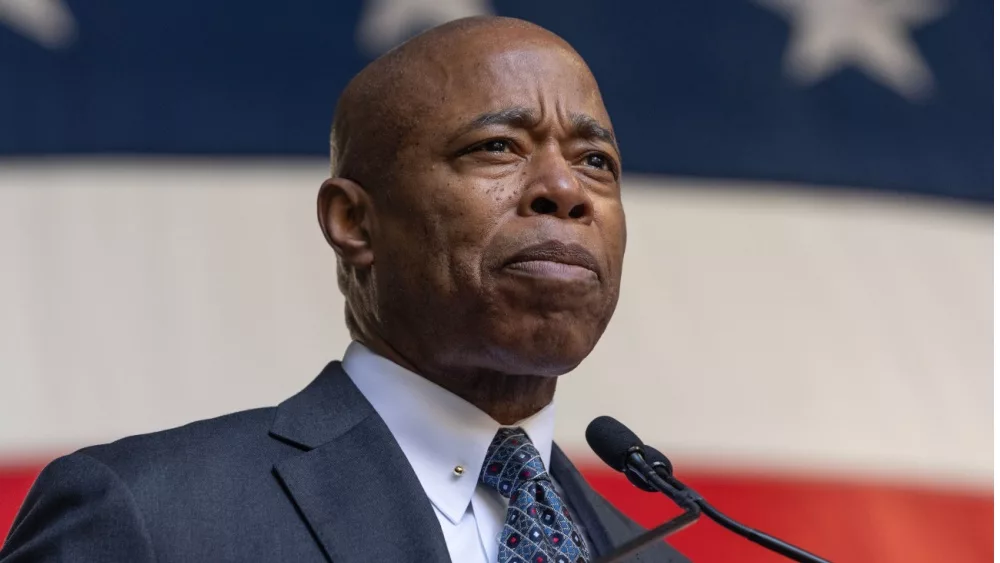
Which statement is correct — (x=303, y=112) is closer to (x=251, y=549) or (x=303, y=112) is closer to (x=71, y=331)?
(x=71, y=331)

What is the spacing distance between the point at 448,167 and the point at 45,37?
1.87 meters

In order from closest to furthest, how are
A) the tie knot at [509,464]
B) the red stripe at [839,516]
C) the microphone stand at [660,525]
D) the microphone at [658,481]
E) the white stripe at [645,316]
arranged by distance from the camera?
the microphone stand at [660,525]
the microphone at [658,481]
the tie knot at [509,464]
the white stripe at [645,316]
the red stripe at [839,516]

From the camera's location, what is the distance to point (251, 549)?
4.81ft

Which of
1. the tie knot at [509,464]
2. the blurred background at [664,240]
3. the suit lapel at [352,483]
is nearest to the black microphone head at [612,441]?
the tie knot at [509,464]

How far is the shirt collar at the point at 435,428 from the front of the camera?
5.42 ft

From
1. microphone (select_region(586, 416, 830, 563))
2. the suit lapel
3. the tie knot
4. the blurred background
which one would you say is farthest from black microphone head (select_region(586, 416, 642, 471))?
the blurred background

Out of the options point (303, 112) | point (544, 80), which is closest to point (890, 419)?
point (303, 112)

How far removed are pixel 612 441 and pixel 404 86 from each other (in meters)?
0.58

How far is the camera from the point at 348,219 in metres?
1.82

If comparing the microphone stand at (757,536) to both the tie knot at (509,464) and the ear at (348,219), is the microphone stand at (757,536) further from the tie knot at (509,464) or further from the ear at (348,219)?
the ear at (348,219)

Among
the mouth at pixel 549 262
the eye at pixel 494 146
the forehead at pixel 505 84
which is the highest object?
the forehead at pixel 505 84

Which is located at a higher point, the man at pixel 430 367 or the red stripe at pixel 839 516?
the man at pixel 430 367

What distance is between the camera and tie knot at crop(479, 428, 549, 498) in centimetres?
166

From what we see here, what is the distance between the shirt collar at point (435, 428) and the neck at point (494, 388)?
13 millimetres
